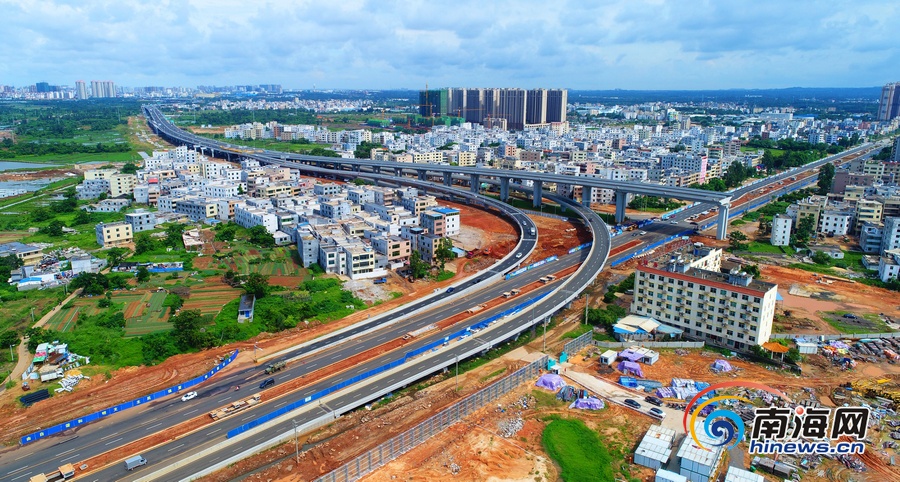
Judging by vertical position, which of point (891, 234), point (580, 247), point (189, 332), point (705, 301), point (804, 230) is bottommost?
point (189, 332)

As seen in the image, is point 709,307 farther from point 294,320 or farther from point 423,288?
point 294,320

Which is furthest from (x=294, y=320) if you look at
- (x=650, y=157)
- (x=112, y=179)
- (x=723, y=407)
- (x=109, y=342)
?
(x=650, y=157)

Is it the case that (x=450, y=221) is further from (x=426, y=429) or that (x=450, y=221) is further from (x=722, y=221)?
(x=426, y=429)

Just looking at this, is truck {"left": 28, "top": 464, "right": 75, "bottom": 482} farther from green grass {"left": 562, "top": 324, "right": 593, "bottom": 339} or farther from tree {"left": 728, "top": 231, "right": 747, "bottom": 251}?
tree {"left": 728, "top": 231, "right": 747, "bottom": 251}

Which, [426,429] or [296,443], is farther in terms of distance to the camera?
[426,429]

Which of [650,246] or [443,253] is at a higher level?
[443,253]

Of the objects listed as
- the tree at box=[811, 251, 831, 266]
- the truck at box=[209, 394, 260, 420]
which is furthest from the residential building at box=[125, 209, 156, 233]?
the tree at box=[811, 251, 831, 266]

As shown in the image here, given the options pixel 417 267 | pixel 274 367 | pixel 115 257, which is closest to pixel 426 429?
pixel 274 367
